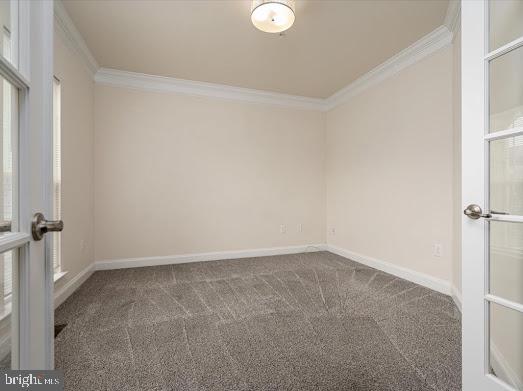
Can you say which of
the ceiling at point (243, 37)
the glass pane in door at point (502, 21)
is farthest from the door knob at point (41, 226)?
the ceiling at point (243, 37)

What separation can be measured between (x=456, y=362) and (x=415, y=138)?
84.8 inches

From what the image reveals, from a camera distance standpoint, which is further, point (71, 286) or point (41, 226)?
point (71, 286)

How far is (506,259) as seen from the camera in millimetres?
1053

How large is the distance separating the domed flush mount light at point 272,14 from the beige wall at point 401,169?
1.64 m

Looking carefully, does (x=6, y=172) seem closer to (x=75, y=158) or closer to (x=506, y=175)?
(x=506, y=175)

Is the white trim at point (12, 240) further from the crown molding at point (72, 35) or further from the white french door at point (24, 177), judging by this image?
the crown molding at point (72, 35)

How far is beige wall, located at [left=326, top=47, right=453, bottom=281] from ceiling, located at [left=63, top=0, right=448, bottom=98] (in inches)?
18.0

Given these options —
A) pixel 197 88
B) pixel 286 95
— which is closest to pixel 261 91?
pixel 286 95

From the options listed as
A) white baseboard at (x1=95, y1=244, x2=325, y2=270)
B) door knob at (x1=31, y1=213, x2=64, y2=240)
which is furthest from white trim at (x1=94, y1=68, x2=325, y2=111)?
door knob at (x1=31, y1=213, x2=64, y2=240)

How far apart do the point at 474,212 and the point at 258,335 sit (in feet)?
4.82

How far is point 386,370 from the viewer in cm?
140

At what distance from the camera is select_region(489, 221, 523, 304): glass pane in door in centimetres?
101

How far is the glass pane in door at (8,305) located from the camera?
52 centimetres

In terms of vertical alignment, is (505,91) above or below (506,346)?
above
